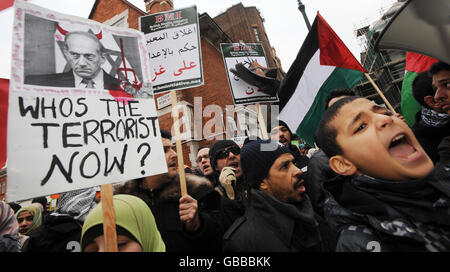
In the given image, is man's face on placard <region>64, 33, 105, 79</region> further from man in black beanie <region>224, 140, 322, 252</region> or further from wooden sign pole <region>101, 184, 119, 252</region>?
man in black beanie <region>224, 140, 322, 252</region>

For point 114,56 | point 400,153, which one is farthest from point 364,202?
point 114,56

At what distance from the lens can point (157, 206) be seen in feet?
6.01

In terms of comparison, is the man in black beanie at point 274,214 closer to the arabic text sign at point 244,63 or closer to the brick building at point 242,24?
the arabic text sign at point 244,63

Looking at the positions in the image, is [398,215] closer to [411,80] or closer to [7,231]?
[411,80]

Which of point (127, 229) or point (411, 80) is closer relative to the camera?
point (127, 229)

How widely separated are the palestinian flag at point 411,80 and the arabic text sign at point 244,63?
5.81 feet

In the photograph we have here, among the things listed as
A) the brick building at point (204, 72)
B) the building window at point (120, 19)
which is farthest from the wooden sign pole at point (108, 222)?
the building window at point (120, 19)

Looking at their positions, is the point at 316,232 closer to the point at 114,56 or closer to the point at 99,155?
the point at 99,155

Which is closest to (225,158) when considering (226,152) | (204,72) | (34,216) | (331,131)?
(226,152)

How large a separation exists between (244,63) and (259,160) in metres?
2.71

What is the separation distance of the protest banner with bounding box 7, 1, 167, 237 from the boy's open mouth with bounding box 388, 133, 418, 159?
142cm

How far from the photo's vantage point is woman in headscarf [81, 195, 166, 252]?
126 cm

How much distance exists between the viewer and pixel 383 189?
3.63ft
